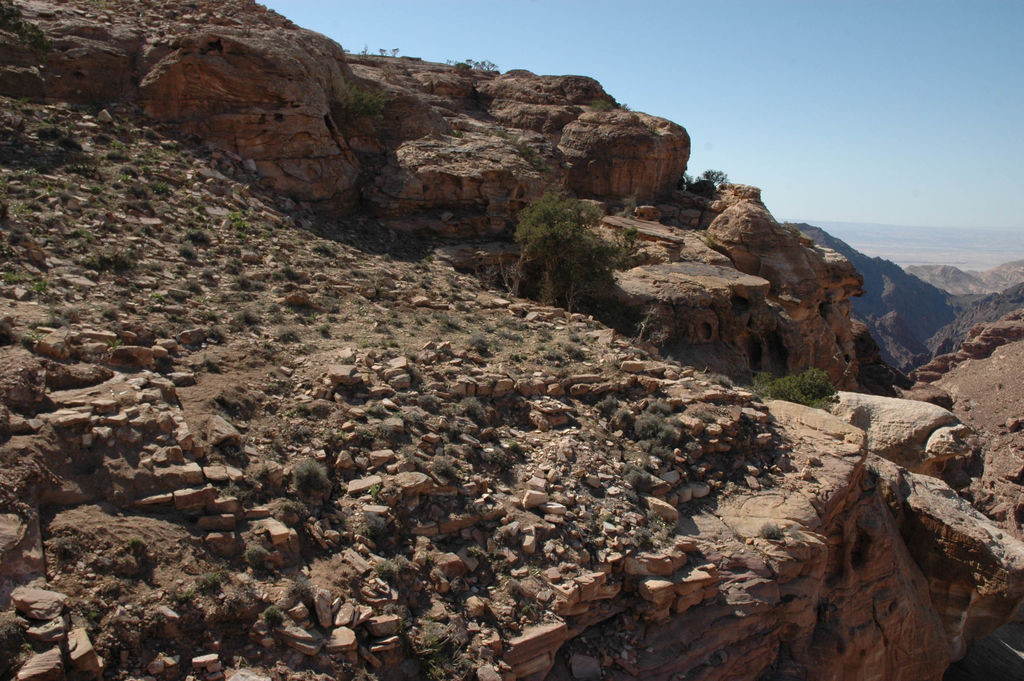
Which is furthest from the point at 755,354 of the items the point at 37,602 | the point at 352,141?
the point at 37,602

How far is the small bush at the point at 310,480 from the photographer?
7855mm

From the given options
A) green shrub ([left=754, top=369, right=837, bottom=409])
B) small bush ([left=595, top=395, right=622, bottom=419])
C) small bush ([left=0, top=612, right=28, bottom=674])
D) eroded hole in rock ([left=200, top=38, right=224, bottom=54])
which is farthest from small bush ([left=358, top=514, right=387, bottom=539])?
eroded hole in rock ([left=200, top=38, right=224, bottom=54])

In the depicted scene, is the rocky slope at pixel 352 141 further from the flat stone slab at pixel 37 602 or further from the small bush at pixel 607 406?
the flat stone slab at pixel 37 602

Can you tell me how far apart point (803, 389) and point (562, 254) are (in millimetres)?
7490

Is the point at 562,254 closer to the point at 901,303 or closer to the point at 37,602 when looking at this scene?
the point at 37,602

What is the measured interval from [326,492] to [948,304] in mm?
128502

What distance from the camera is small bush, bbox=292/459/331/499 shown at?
786 centimetres

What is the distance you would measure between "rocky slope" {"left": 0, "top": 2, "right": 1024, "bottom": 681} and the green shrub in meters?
1.22

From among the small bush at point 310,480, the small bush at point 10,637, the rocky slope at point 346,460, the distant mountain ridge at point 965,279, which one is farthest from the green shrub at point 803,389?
the distant mountain ridge at point 965,279

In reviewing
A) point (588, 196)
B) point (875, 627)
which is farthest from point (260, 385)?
point (588, 196)

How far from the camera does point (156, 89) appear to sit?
16984mm

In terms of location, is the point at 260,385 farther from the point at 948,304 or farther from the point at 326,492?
the point at 948,304

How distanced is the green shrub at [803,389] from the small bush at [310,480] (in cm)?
1180

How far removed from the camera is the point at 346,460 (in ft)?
27.6
